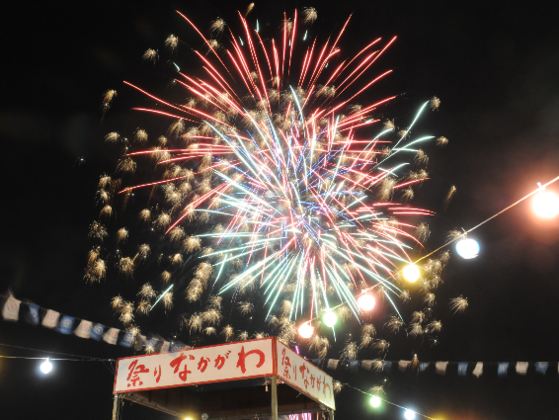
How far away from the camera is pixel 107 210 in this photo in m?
14.4

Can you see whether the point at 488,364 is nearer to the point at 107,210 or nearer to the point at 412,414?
the point at 412,414

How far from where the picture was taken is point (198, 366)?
6.05 metres

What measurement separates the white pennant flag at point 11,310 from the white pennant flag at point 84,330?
166 cm

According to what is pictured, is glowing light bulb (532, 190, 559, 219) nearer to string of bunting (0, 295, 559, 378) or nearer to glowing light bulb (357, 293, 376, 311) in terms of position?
glowing light bulb (357, 293, 376, 311)

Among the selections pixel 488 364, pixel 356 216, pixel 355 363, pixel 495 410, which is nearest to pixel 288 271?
pixel 356 216

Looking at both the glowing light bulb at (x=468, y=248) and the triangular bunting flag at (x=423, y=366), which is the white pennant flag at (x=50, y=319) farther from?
the triangular bunting flag at (x=423, y=366)

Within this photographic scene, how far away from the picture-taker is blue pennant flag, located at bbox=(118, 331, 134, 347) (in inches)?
504

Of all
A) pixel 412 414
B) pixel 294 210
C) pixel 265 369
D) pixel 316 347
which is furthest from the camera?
pixel 412 414

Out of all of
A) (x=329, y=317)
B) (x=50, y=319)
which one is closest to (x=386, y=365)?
(x=329, y=317)

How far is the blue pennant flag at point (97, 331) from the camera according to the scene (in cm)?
1233

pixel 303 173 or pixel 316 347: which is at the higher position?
pixel 303 173

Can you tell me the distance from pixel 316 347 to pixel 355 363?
4.37 ft

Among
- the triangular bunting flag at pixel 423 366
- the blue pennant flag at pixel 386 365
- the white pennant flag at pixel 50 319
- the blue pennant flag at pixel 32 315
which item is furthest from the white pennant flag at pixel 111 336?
the triangular bunting flag at pixel 423 366

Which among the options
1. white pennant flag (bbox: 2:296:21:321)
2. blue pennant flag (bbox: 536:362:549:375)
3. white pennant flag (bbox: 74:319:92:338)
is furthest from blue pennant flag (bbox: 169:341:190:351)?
blue pennant flag (bbox: 536:362:549:375)
